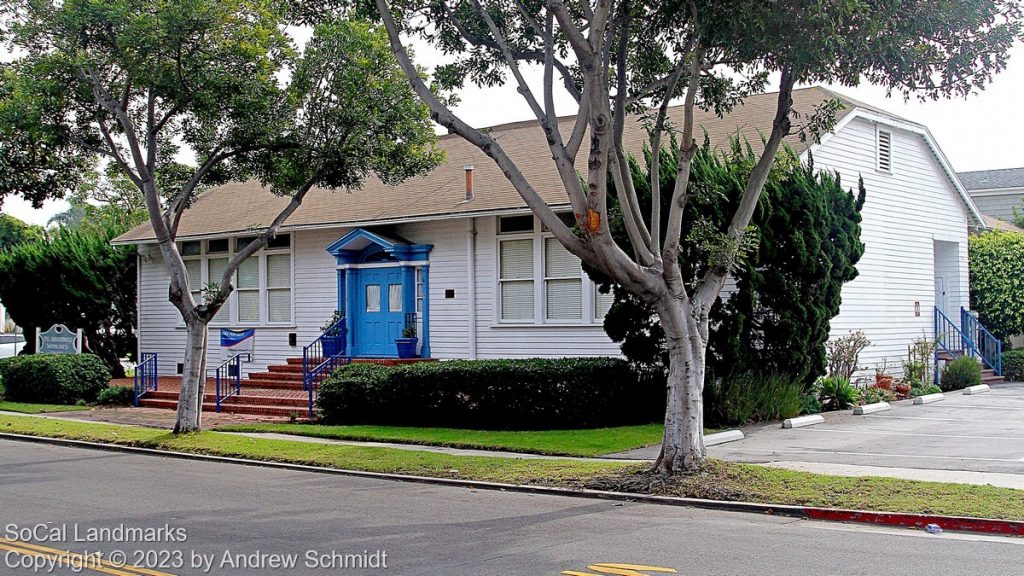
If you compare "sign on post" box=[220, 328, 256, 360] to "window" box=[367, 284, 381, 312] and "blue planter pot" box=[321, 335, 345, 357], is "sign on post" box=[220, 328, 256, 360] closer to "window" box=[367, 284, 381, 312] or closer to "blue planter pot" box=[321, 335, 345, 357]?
"blue planter pot" box=[321, 335, 345, 357]

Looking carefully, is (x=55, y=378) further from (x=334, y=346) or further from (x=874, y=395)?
(x=874, y=395)

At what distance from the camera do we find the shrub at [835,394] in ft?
67.2

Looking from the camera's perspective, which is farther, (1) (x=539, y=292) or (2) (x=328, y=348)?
A: (2) (x=328, y=348)

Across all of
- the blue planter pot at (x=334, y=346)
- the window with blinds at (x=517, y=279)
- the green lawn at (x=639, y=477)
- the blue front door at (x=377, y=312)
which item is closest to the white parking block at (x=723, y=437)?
the green lawn at (x=639, y=477)

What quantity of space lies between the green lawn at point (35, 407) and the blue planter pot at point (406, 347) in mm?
7934

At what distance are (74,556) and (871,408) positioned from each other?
1572 centimetres

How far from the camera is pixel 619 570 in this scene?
27.1 feet

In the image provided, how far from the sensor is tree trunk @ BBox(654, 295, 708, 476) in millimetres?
12547

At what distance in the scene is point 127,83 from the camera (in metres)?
17.4

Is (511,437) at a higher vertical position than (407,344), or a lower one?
lower

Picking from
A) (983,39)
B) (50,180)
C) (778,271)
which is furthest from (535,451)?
(50,180)

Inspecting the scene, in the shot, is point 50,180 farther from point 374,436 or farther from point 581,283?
point 581,283

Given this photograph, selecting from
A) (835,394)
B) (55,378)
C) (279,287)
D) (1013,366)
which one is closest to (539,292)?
(835,394)

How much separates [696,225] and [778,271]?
17.6 ft
